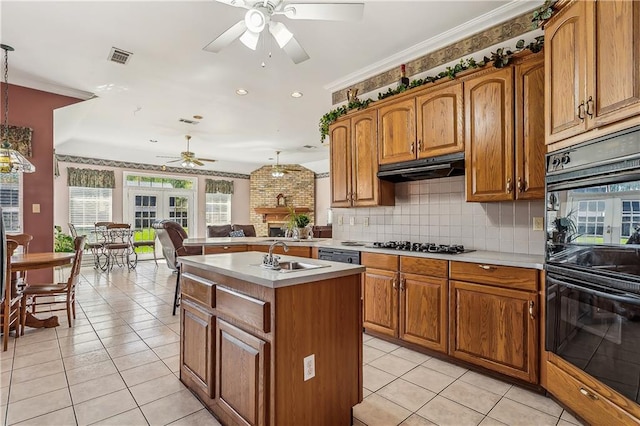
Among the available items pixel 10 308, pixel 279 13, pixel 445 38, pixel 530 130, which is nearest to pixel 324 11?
pixel 279 13

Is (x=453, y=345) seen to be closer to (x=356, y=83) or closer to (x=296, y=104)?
(x=356, y=83)

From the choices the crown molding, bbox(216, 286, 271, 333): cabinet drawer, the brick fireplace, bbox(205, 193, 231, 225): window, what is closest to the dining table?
bbox(216, 286, 271, 333): cabinet drawer

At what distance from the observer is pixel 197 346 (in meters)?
2.06

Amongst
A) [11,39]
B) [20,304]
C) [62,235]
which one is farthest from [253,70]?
[62,235]

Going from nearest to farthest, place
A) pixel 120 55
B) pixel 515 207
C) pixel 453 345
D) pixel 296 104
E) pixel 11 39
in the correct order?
pixel 453 345, pixel 515 207, pixel 11 39, pixel 120 55, pixel 296 104

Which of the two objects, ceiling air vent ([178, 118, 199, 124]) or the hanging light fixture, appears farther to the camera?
ceiling air vent ([178, 118, 199, 124])

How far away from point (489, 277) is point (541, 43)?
5.62 feet

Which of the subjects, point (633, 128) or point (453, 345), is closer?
point (633, 128)

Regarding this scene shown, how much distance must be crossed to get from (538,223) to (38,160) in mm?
5651

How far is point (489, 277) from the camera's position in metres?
2.32

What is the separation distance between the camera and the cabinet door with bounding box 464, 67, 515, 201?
2496mm

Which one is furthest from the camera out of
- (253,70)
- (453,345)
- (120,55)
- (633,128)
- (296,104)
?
(296,104)

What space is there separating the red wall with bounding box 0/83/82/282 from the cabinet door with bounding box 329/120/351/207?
12.2 feet

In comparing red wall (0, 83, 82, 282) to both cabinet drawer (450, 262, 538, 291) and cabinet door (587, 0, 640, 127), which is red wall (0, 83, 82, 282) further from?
cabinet door (587, 0, 640, 127)
